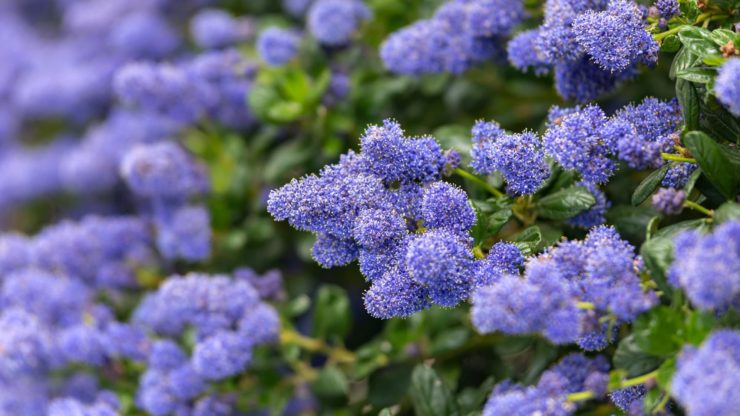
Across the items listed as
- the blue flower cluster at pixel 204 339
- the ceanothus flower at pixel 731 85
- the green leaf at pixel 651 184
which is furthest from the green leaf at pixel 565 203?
the blue flower cluster at pixel 204 339

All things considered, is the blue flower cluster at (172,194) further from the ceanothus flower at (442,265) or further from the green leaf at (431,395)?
the ceanothus flower at (442,265)

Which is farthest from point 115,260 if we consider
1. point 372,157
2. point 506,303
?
point 506,303

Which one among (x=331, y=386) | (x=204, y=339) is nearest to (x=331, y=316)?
(x=331, y=386)

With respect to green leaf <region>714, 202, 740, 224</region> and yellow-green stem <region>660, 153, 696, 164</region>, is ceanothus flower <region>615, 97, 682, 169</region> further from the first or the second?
green leaf <region>714, 202, 740, 224</region>

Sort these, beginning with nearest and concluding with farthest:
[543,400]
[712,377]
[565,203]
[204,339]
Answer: [712,377], [543,400], [565,203], [204,339]

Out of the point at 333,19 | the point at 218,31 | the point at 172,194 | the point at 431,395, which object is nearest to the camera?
the point at 431,395

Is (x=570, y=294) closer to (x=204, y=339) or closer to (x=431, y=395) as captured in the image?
(x=431, y=395)

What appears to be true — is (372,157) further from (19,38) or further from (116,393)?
(19,38)
